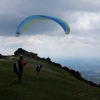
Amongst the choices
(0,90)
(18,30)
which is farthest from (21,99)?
(18,30)

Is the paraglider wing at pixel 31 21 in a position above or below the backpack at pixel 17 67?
above

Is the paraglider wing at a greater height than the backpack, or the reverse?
the paraglider wing

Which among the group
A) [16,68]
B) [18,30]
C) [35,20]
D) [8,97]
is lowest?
[8,97]

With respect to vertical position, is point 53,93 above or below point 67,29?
below

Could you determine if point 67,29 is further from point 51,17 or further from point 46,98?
point 46,98

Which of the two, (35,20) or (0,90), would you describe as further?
(35,20)

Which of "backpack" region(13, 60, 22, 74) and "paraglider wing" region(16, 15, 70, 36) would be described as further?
"paraglider wing" region(16, 15, 70, 36)

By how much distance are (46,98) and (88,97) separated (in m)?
5.40

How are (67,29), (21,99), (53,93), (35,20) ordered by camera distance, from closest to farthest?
(21,99)
(53,93)
(67,29)
(35,20)

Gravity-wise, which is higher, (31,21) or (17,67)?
(31,21)

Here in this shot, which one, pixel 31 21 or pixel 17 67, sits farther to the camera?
pixel 31 21

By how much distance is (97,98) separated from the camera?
79.3ft

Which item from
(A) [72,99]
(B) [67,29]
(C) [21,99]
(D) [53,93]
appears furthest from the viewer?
(B) [67,29]

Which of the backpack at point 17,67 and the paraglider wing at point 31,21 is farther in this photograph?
the paraglider wing at point 31,21
